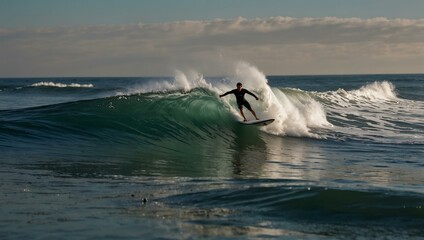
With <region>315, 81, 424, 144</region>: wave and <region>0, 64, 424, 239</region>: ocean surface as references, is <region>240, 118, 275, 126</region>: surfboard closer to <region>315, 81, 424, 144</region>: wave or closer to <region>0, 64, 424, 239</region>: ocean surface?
<region>0, 64, 424, 239</region>: ocean surface

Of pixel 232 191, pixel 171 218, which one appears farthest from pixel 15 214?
pixel 232 191

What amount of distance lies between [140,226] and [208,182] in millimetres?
3264

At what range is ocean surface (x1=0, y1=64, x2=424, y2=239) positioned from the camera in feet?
23.2

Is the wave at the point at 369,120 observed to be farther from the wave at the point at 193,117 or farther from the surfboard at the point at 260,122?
the surfboard at the point at 260,122

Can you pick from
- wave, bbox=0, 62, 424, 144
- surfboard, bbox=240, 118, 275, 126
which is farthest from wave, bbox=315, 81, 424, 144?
surfboard, bbox=240, 118, 275, 126

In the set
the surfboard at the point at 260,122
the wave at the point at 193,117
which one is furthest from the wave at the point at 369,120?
the surfboard at the point at 260,122

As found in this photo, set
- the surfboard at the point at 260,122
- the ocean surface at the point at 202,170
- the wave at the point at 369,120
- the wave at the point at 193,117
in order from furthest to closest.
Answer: the wave at the point at 369,120
the surfboard at the point at 260,122
the wave at the point at 193,117
the ocean surface at the point at 202,170

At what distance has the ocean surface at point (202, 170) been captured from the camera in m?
7.08

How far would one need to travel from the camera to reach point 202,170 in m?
12.0

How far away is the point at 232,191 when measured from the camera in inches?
350

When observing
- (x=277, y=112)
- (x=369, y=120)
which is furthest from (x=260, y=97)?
(x=369, y=120)

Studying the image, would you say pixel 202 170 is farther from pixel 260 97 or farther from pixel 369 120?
pixel 369 120

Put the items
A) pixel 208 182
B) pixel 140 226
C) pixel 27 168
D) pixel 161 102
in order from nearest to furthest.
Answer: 1. pixel 140 226
2. pixel 208 182
3. pixel 27 168
4. pixel 161 102

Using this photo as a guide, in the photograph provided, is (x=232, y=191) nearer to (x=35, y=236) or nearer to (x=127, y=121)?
(x=35, y=236)
